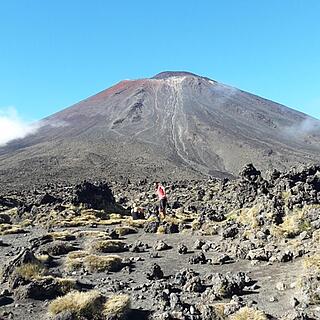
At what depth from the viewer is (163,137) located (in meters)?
120

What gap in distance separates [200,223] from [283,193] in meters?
5.48

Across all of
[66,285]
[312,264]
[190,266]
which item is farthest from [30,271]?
[312,264]

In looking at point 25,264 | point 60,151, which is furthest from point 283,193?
point 60,151

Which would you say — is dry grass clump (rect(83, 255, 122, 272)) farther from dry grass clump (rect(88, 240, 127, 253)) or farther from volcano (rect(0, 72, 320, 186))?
volcano (rect(0, 72, 320, 186))

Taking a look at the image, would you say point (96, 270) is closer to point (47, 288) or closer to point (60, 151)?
point (47, 288)

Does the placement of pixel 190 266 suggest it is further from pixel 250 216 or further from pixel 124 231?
pixel 124 231

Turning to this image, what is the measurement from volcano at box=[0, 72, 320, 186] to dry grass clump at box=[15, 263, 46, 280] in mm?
63356

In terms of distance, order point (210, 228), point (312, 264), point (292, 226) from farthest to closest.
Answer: point (210, 228)
point (292, 226)
point (312, 264)

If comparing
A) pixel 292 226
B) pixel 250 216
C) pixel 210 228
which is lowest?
pixel 210 228

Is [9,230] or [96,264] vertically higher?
[96,264]

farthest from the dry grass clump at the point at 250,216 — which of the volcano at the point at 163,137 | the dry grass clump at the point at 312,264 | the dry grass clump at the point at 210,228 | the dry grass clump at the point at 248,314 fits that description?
the volcano at the point at 163,137

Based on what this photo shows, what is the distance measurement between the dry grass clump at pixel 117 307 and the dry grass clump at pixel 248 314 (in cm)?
220

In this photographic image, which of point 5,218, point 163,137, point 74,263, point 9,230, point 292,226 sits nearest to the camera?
point 74,263

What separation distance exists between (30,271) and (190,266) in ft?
16.8
